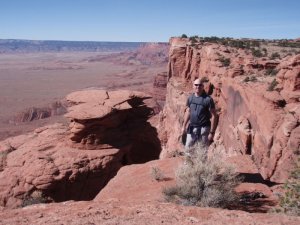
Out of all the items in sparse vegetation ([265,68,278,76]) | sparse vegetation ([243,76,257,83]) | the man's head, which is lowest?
sparse vegetation ([243,76,257,83])

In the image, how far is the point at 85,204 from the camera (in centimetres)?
646

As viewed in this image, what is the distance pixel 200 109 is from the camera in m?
7.68

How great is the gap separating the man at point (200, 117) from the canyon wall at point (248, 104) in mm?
2723

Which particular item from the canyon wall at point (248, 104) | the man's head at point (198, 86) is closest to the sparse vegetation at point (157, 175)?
the man's head at point (198, 86)

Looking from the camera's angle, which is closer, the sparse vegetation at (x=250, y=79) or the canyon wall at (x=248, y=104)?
the canyon wall at (x=248, y=104)

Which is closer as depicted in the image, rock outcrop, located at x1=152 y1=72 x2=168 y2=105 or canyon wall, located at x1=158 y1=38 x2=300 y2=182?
canyon wall, located at x1=158 y1=38 x2=300 y2=182

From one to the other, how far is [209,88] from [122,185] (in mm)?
11710

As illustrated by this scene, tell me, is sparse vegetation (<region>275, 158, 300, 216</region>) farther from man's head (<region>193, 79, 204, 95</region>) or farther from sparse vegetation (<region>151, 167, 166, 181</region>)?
sparse vegetation (<region>151, 167, 166, 181</region>)

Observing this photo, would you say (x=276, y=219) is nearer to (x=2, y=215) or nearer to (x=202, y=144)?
(x=202, y=144)

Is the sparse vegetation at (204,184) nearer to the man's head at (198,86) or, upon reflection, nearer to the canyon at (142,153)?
the canyon at (142,153)

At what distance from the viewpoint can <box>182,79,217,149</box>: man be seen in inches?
300

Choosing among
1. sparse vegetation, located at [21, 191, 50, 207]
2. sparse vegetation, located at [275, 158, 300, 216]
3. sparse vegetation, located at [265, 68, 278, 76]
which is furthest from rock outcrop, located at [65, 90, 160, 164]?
sparse vegetation, located at [275, 158, 300, 216]

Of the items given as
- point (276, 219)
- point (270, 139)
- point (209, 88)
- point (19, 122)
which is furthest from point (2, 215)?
point (19, 122)

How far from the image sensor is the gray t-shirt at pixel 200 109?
7625mm
